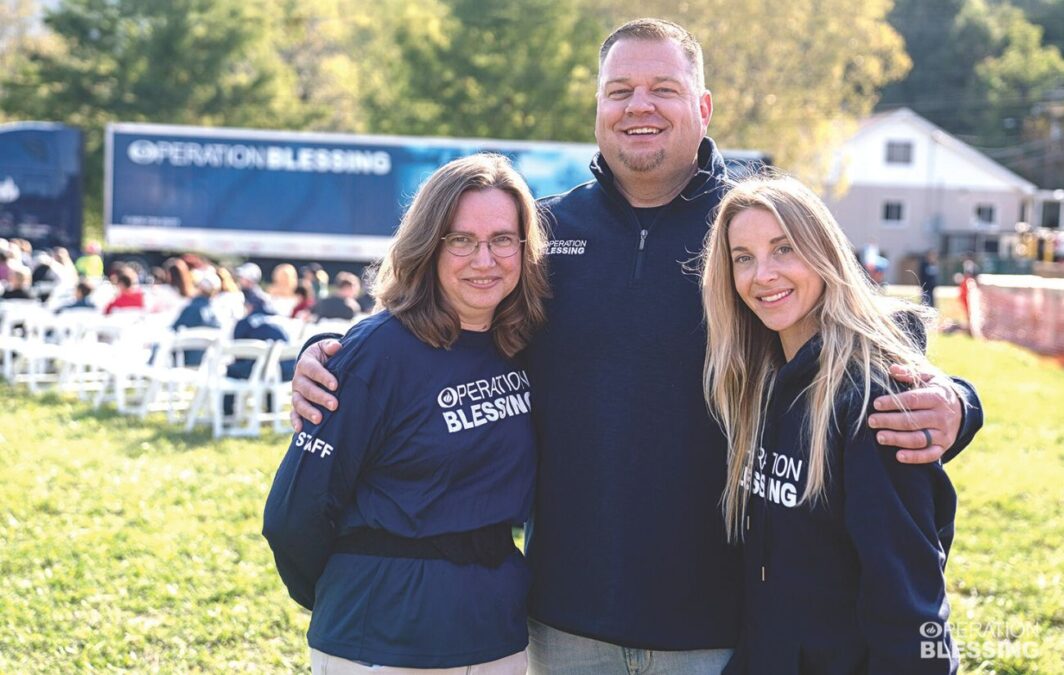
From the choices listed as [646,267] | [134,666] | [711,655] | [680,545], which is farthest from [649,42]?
Result: [134,666]

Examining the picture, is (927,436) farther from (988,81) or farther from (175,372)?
(988,81)

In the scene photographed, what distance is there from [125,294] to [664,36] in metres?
12.2

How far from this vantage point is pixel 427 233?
8.64ft

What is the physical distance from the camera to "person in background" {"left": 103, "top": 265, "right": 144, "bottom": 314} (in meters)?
13.7

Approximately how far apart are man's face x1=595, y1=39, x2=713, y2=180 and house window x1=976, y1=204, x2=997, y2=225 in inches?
2115

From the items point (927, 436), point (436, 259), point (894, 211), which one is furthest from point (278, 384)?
point (894, 211)

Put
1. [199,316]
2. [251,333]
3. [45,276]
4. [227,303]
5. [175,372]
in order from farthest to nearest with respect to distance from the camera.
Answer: [45,276]
[227,303]
[199,316]
[175,372]
[251,333]

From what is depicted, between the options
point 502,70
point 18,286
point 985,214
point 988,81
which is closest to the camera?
point 18,286

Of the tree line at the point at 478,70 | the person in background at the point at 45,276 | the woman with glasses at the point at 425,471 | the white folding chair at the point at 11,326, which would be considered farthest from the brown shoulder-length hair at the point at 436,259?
the tree line at the point at 478,70

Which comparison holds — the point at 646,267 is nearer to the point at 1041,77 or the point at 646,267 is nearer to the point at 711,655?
the point at 711,655

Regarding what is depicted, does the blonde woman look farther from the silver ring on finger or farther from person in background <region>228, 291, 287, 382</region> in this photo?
person in background <region>228, 291, 287, 382</region>

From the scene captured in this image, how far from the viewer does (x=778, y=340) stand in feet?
8.60

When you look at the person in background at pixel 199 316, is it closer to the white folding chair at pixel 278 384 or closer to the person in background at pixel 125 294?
the person in background at pixel 125 294

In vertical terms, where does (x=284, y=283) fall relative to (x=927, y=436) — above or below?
above
